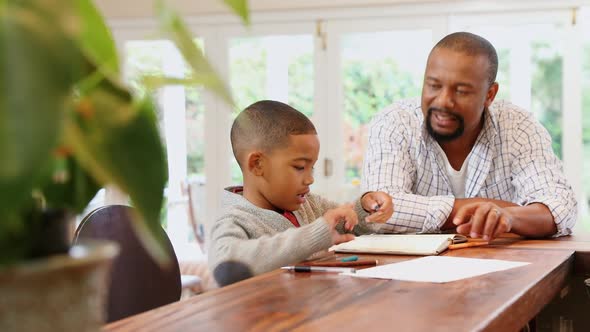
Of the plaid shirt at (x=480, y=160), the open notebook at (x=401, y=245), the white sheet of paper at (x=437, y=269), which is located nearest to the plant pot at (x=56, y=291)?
the white sheet of paper at (x=437, y=269)

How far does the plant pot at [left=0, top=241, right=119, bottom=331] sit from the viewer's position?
42 centimetres

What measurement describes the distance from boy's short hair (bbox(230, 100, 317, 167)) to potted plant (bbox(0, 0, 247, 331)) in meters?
1.46

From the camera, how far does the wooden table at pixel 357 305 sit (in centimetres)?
96

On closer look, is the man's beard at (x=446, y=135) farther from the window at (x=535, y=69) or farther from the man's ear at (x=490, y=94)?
the window at (x=535, y=69)

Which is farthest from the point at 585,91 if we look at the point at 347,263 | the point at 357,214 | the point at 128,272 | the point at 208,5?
the point at 128,272

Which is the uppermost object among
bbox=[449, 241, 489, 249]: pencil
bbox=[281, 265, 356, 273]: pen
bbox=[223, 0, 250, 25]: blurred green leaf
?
bbox=[223, 0, 250, 25]: blurred green leaf

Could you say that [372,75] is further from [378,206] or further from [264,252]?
[264,252]

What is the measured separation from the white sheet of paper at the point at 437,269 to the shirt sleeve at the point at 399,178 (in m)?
0.52

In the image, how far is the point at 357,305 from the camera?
108cm

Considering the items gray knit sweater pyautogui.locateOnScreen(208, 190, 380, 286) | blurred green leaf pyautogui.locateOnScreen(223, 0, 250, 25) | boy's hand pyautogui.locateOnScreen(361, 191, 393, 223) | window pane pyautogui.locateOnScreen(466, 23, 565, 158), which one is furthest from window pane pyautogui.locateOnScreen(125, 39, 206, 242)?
blurred green leaf pyautogui.locateOnScreen(223, 0, 250, 25)

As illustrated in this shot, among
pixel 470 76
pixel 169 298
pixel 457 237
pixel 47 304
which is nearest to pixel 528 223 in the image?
pixel 457 237

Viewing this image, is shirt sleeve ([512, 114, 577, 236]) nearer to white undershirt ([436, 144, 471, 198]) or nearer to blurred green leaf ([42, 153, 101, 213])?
white undershirt ([436, 144, 471, 198])

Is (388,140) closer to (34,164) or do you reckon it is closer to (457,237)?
(457,237)

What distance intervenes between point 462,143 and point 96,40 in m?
2.22
